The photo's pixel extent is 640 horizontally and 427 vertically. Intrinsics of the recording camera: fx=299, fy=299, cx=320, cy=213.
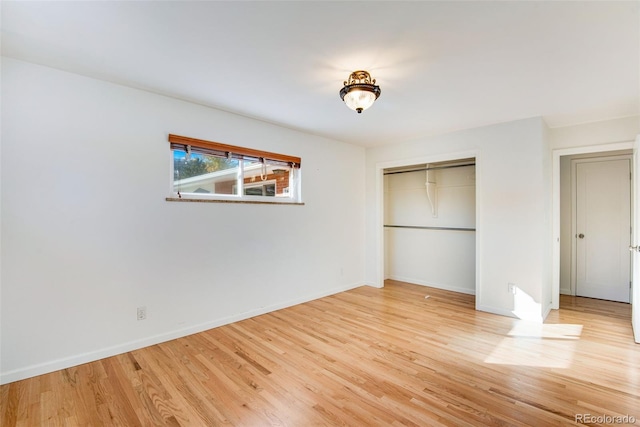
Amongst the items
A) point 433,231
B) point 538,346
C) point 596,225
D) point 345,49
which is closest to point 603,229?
point 596,225

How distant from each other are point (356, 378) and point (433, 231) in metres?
3.42

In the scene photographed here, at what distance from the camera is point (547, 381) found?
222cm

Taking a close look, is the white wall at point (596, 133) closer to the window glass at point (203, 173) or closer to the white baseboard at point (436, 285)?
the white baseboard at point (436, 285)

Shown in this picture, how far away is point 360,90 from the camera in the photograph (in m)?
2.37

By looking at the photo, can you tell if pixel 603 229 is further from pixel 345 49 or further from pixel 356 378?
pixel 345 49

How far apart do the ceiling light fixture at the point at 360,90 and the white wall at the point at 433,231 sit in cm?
294

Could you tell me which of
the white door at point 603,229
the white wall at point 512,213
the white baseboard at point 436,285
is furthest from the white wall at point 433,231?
the white door at point 603,229

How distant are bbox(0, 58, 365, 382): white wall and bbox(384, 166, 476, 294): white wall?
268cm

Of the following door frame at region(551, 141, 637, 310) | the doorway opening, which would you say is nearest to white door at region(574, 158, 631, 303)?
the doorway opening

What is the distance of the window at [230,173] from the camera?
10.3 feet

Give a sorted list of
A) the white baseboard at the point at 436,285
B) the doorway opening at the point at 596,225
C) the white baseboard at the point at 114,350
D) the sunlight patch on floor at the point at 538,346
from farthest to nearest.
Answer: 1. the white baseboard at the point at 436,285
2. the doorway opening at the point at 596,225
3. the sunlight patch on floor at the point at 538,346
4. the white baseboard at the point at 114,350

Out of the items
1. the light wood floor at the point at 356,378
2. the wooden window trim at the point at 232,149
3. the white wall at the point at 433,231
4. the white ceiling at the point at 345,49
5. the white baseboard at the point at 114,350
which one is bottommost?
the light wood floor at the point at 356,378

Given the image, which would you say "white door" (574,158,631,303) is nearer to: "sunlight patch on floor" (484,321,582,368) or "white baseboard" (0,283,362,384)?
"sunlight patch on floor" (484,321,582,368)

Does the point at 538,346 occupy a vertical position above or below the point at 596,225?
below
